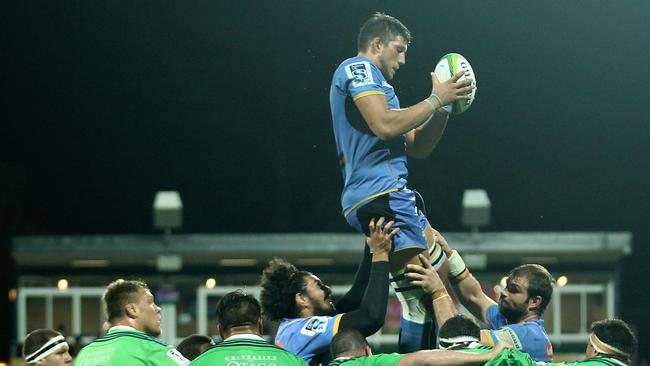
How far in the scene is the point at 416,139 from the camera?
6.79 m

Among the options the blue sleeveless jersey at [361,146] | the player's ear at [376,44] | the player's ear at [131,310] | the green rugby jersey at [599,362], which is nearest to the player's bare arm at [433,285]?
the blue sleeveless jersey at [361,146]

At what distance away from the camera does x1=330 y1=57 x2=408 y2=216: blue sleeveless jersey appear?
20.5ft

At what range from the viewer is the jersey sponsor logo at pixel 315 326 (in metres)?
6.42

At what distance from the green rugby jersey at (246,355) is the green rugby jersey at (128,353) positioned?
1.19 ft

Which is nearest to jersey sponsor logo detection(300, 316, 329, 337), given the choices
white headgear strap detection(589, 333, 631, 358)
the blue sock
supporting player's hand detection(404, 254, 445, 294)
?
the blue sock

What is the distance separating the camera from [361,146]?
20.8 ft

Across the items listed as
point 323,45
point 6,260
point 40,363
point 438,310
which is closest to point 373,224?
point 438,310

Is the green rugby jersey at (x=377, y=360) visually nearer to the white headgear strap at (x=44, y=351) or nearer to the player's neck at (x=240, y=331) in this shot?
the player's neck at (x=240, y=331)

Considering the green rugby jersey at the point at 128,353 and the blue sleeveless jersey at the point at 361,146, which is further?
the blue sleeveless jersey at the point at 361,146

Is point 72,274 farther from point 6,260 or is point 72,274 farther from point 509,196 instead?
point 509,196

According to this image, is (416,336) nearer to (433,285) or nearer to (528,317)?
(433,285)

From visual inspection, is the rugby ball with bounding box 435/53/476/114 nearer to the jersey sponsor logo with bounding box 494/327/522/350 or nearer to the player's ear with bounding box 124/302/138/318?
the jersey sponsor logo with bounding box 494/327/522/350

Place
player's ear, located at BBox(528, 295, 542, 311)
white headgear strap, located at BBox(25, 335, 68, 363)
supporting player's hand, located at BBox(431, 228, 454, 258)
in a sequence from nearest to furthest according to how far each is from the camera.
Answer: player's ear, located at BBox(528, 295, 542, 311) < supporting player's hand, located at BBox(431, 228, 454, 258) < white headgear strap, located at BBox(25, 335, 68, 363)

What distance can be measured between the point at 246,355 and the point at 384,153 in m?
1.42
